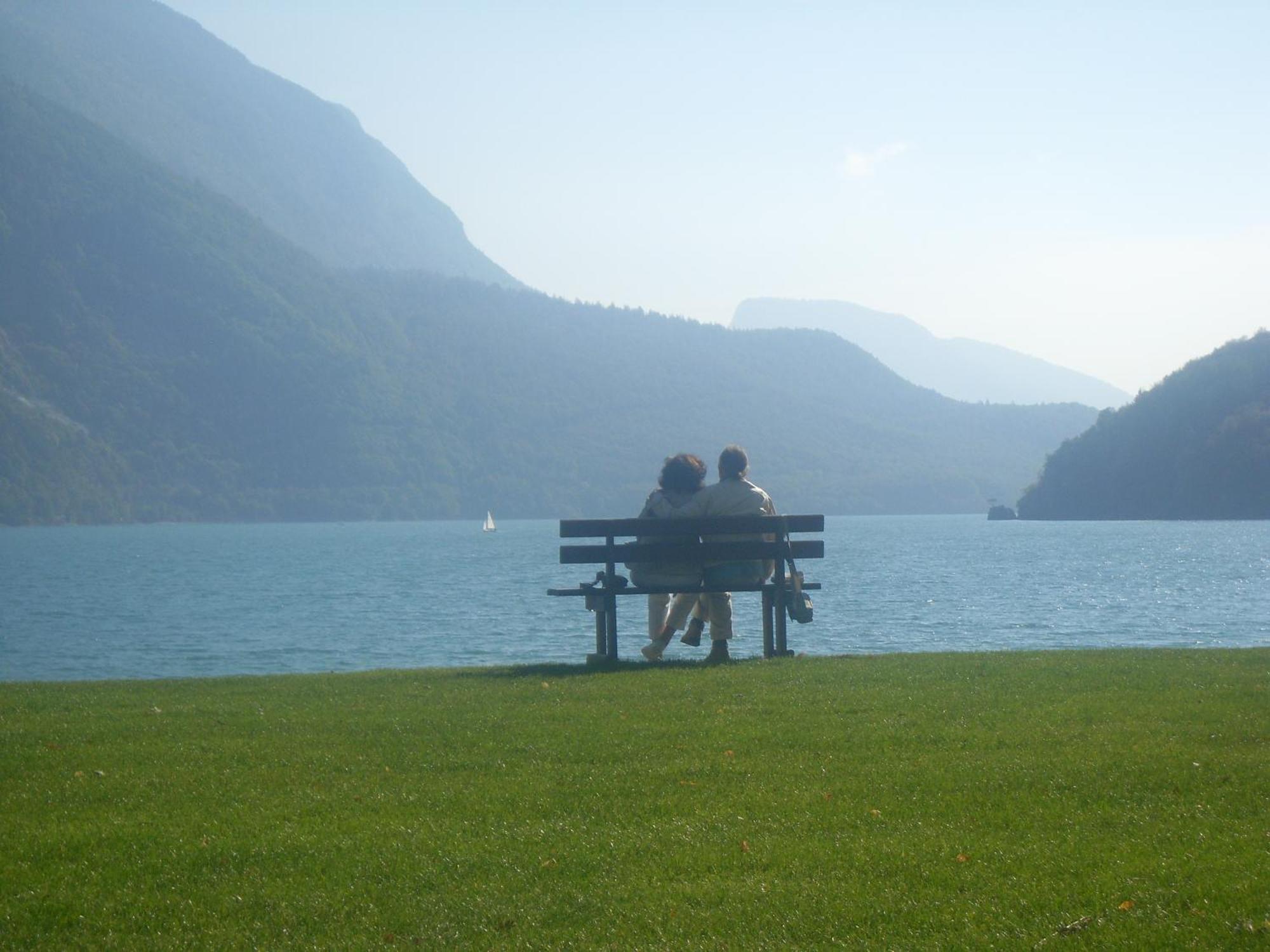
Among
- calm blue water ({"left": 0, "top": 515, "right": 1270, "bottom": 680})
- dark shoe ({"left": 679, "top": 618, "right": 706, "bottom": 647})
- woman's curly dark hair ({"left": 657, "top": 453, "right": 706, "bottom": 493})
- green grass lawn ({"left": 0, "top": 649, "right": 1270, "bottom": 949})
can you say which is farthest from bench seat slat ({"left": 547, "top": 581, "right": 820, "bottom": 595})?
calm blue water ({"left": 0, "top": 515, "right": 1270, "bottom": 680})

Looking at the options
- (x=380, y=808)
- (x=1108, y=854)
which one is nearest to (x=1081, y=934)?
(x=1108, y=854)

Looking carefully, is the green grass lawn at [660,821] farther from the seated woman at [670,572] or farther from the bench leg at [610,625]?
the seated woman at [670,572]

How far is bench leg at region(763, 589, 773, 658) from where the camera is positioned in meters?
13.1

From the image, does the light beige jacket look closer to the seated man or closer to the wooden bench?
the seated man

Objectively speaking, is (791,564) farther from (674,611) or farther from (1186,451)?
(1186,451)

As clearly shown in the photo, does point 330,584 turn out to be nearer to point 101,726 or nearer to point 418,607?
point 418,607

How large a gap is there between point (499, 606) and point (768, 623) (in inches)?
1317

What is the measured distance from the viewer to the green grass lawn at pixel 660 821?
514 cm

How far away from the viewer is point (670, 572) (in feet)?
43.0

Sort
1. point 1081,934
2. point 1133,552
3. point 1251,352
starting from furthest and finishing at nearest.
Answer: point 1251,352 → point 1133,552 → point 1081,934

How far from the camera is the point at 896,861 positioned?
5664mm

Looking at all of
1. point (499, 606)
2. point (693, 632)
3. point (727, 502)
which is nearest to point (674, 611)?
point (693, 632)

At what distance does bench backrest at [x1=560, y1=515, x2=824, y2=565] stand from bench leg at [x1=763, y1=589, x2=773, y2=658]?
0.39 metres

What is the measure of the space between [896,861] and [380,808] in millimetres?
2564
